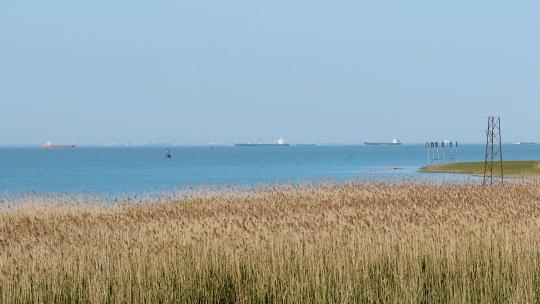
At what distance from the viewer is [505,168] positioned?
58344 mm

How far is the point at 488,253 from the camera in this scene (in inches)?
454

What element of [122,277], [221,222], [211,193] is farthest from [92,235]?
[211,193]

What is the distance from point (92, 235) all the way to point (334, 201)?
1051 centimetres

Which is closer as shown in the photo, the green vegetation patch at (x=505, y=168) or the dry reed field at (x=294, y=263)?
the dry reed field at (x=294, y=263)

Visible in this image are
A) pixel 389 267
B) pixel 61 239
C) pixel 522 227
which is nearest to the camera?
pixel 389 267

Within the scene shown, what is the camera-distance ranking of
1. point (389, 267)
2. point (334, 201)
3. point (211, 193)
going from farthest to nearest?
point (211, 193), point (334, 201), point (389, 267)

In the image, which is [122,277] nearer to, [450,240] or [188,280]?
[188,280]

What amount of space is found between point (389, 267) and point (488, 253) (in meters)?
1.64

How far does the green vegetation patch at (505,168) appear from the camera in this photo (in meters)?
54.3

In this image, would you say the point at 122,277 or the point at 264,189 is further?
the point at 264,189

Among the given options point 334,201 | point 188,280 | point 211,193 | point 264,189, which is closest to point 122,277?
point 188,280

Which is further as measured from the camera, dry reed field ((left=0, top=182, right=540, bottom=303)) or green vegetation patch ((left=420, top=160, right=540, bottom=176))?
green vegetation patch ((left=420, top=160, right=540, bottom=176))

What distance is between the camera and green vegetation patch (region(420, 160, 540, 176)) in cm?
5434

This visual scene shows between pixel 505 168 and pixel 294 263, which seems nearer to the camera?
pixel 294 263
